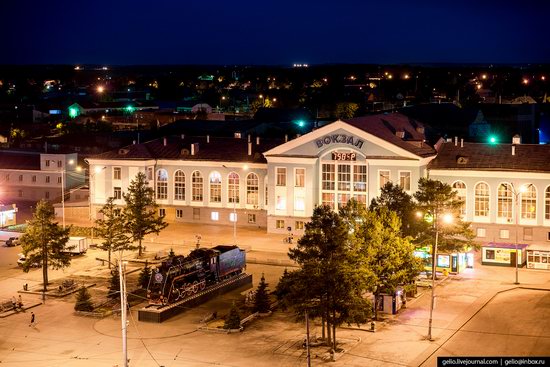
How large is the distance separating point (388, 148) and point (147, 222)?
71.5 feet

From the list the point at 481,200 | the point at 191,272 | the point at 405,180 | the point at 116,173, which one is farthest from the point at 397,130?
the point at 191,272

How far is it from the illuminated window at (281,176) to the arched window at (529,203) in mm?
21336

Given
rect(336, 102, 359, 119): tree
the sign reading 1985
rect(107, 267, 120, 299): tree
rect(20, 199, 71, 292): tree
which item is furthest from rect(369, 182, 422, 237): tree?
Answer: rect(336, 102, 359, 119): tree

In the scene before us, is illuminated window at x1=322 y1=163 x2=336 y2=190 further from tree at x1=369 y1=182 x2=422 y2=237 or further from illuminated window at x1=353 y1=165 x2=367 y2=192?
tree at x1=369 y1=182 x2=422 y2=237

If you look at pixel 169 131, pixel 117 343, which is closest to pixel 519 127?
pixel 169 131

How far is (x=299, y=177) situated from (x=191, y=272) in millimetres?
26196

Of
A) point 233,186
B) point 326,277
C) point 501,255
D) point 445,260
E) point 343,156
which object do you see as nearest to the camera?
point 326,277

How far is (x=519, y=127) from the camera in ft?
453

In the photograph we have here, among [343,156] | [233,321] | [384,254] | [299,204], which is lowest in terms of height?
[233,321]

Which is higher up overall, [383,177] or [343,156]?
[343,156]

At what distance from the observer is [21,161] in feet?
352

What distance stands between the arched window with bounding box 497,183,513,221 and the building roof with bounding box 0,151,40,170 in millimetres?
55772

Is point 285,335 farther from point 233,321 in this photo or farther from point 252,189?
point 252,189

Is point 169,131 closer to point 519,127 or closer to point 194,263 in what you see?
point 519,127
